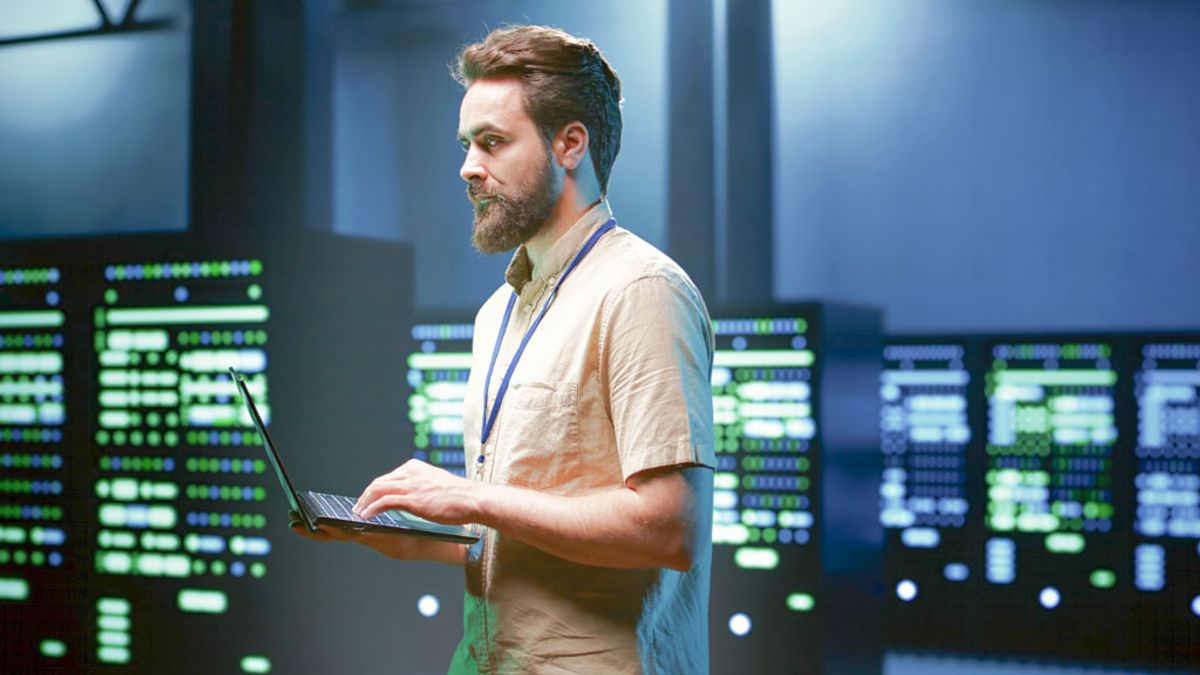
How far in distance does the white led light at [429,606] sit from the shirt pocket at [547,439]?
75.5 inches

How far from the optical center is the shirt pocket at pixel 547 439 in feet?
3.77

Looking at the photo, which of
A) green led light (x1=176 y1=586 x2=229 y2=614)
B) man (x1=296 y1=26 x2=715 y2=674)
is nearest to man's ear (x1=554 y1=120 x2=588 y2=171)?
man (x1=296 y1=26 x2=715 y2=674)

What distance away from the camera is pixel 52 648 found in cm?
296

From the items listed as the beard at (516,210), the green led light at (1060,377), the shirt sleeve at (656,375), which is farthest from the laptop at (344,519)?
the green led light at (1060,377)

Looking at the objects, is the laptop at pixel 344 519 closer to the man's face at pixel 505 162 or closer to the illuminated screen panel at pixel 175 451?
the man's face at pixel 505 162

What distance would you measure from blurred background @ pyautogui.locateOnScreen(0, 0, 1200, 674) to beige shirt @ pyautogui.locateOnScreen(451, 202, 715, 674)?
140 centimetres

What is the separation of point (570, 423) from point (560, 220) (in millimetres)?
242

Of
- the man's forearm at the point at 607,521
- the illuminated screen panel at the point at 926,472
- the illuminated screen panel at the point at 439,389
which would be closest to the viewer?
the man's forearm at the point at 607,521

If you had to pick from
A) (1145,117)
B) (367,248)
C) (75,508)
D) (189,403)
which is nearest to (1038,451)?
(1145,117)

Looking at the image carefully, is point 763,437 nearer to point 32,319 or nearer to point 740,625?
point 740,625

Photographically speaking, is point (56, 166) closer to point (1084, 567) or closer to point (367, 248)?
point (367, 248)

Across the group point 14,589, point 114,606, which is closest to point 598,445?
point 114,606

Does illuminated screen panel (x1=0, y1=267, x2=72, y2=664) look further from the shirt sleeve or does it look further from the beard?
the shirt sleeve

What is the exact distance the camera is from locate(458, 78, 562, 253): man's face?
3.92ft
